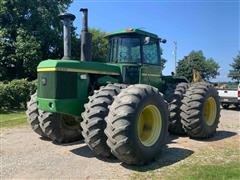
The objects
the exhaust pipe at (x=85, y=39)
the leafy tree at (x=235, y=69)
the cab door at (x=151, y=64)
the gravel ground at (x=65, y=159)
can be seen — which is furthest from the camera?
the leafy tree at (x=235, y=69)

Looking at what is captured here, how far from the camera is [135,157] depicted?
20.3 feet

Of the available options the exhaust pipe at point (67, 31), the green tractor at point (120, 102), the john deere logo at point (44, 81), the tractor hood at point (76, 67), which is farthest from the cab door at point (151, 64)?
the john deere logo at point (44, 81)

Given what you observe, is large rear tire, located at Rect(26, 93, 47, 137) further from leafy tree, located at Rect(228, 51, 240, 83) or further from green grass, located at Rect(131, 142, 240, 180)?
leafy tree, located at Rect(228, 51, 240, 83)

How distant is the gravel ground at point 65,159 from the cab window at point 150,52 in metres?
2.16

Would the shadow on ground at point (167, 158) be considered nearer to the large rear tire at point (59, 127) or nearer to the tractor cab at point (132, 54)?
the tractor cab at point (132, 54)

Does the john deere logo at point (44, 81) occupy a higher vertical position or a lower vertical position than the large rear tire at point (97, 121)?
higher

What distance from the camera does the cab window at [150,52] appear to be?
860 centimetres

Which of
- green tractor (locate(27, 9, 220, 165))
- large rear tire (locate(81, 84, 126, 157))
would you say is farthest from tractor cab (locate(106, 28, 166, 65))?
large rear tire (locate(81, 84, 126, 157))

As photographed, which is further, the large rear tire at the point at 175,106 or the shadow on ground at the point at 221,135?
the shadow on ground at the point at 221,135

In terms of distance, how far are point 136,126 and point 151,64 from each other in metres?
3.01

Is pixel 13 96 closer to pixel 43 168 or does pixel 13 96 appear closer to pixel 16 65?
pixel 16 65

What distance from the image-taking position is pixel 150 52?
29.4 feet

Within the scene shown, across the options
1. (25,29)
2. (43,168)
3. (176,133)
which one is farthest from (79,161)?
(25,29)

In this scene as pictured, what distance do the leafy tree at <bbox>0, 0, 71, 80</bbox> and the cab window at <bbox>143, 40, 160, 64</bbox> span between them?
15900 mm
